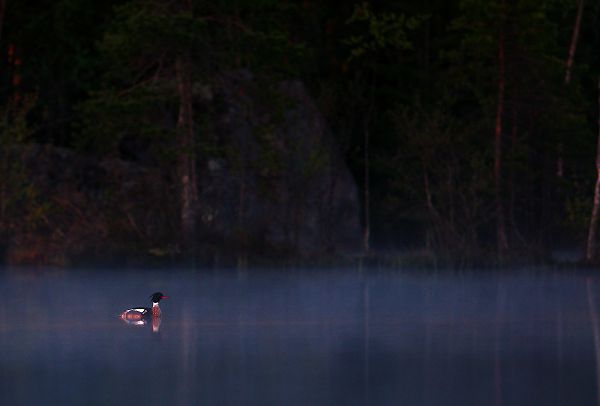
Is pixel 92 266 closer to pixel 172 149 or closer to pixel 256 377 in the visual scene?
pixel 172 149

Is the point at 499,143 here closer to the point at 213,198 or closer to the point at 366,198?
the point at 213,198

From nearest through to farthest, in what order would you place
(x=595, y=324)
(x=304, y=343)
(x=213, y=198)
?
(x=304, y=343) → (x=595, y=324) → (x=213, y=198)

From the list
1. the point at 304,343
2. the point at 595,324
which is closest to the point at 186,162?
the point at 595,324

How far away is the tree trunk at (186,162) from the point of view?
3506cm

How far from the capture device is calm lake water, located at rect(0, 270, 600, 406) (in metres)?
13.7

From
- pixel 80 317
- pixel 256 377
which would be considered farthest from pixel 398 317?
pixel 256 377

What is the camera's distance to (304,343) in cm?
1803

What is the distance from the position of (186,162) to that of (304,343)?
1773cm

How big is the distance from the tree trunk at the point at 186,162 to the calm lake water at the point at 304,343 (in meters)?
5.70

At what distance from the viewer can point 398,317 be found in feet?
70.9

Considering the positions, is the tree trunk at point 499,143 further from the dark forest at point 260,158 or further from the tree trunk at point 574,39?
the tree trunk at point 574,39

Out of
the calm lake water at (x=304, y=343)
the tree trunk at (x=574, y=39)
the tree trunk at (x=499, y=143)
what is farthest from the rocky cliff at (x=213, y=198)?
the tree trunk at (x=574, y=39)

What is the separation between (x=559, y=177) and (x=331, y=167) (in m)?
6.06

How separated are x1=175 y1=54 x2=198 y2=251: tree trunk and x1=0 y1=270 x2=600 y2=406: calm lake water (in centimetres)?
570
